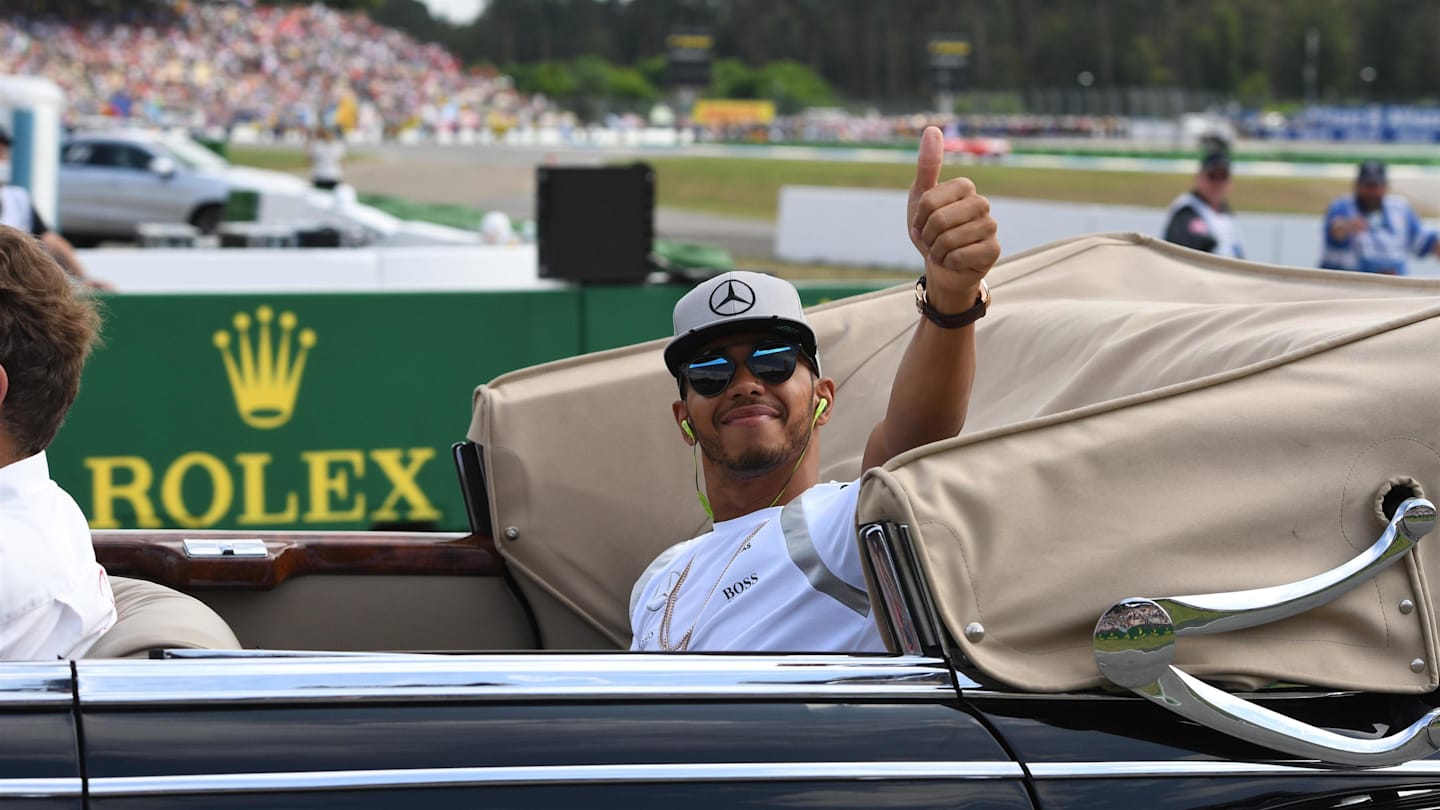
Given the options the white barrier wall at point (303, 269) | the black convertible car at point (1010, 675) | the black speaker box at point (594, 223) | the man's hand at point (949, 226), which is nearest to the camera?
the black convertible car at point (1010, 675)

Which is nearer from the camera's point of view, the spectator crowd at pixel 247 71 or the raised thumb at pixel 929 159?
the raised thumb at pixel 929 159

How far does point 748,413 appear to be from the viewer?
2836 mm

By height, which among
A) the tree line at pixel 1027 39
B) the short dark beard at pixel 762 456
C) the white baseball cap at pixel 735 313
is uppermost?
the tree line at pixel 1027 39

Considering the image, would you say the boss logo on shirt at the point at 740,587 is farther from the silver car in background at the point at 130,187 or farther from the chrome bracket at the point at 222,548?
the silver car in background at the point at 130,187

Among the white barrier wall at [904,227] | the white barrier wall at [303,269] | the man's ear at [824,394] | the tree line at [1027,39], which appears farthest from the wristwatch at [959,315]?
the tree line at [1027,39]

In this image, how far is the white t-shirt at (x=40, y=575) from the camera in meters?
2.28

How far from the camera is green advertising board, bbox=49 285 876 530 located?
8016 millimetres

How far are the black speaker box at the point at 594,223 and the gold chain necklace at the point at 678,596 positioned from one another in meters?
5.91

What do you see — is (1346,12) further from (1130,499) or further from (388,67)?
(1130,499)

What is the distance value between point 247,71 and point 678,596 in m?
68.6

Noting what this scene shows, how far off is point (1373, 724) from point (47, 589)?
1.81 meters

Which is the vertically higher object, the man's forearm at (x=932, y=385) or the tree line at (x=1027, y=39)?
the tree line at (x=1027, y=39)

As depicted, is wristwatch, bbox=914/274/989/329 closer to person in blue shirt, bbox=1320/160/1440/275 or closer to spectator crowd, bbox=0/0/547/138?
person in blue shirt, bbox=1320/160/1440/275

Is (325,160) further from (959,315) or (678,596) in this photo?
(959,315)
